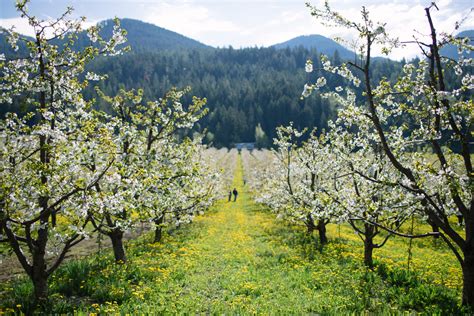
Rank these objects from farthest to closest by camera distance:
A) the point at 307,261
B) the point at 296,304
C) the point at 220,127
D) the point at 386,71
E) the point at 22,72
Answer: the point at 386,71
the point at 220,127
the point at 307,261
the point at 296,304
the point at 22,72

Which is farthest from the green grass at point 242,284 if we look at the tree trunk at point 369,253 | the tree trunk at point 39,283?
the tree trunk at point 369,253

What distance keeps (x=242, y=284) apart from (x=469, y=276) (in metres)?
6.94

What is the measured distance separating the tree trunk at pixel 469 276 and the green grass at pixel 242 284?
1.45 feet

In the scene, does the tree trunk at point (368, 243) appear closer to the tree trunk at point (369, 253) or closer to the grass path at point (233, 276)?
the tree trunk at point (369, 253)

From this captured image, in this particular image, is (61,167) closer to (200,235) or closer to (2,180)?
(2,180)

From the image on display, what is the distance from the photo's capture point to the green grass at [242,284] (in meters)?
9.58

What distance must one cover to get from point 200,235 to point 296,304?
13305 millimetres

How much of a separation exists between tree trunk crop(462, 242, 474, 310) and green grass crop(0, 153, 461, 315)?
0.44 m

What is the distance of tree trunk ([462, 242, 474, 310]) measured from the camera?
28.9 ft

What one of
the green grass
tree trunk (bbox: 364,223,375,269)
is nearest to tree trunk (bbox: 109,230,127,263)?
the green grass

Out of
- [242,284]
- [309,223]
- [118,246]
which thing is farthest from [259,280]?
[309,223]

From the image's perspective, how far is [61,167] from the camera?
785 cm

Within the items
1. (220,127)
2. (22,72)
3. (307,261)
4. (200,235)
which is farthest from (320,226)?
(220,127)

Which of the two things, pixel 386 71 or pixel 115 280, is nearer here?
pixel 115 280
